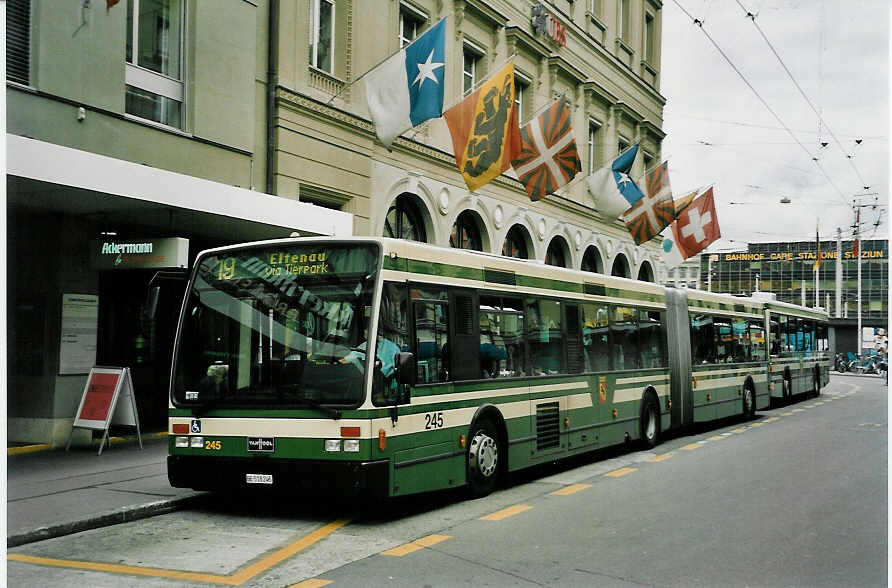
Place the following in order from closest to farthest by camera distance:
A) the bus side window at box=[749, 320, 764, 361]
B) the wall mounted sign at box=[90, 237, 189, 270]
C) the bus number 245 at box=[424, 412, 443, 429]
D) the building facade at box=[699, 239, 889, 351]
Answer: the bus number 245 at box=[424, 412, 443, 429] → the wall mounted sign at box=[90, 237, 189, 270] → the building facade at box=[699, 239, 889, 351] → the bus side window at box=[749, 320, 764, 361]

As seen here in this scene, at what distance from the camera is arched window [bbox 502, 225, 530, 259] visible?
2608cm

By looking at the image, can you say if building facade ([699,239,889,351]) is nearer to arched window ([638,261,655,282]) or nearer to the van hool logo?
arched window ([638,261,655,282])

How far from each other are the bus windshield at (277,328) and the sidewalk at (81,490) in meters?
1.20

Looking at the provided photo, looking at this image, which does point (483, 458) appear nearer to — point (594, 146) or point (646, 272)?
point (594, 146)

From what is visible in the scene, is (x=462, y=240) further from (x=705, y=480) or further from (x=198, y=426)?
(x=198, y=426)

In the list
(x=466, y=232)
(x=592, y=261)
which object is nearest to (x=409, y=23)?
(x=466, y=232)

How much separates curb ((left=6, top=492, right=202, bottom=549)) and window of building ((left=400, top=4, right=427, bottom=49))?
1364 centimetres

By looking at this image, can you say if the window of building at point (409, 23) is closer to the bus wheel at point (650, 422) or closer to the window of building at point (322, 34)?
the window of building at point (322, 34)

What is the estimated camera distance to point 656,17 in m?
36.0

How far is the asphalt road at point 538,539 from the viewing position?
22.8 feet

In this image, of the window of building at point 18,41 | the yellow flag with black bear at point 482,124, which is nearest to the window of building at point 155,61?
the window of building at point 18,41

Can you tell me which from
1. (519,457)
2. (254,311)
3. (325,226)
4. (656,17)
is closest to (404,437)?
(254,311)

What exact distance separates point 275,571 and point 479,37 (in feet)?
61.7

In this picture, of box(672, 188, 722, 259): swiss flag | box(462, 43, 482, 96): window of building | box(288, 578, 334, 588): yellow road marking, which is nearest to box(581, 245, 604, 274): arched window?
box(672, 188, 722, 259): swiss flag
